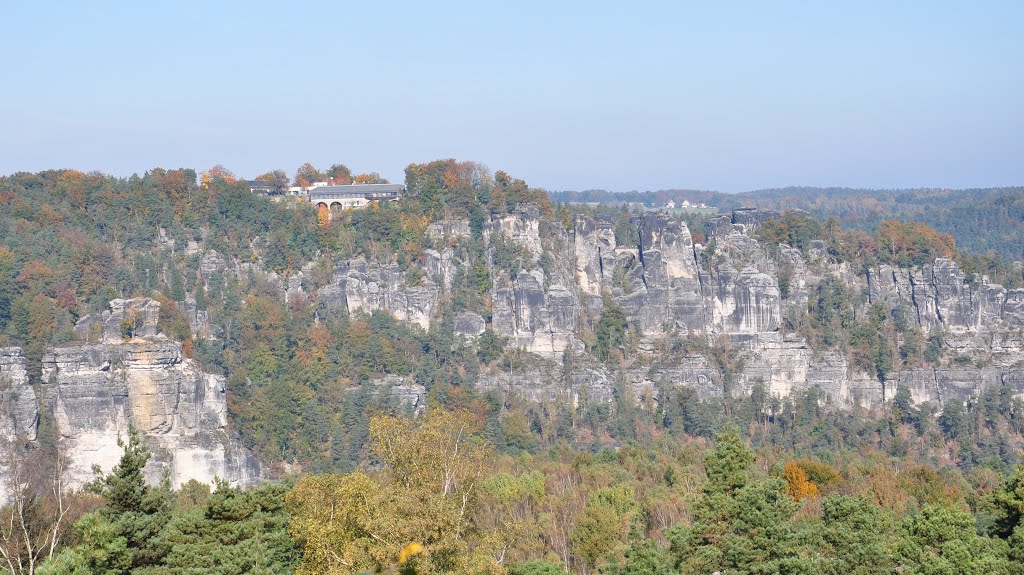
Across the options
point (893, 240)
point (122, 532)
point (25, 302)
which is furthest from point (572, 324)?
point (122, 532)

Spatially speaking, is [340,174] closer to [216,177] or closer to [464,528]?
[216,177]

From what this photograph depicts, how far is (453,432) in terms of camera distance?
32125 millimetres

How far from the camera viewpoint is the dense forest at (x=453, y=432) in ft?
98.7

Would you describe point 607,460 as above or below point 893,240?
below

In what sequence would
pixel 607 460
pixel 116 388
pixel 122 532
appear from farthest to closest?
1. pixel 116 388
2. pixel 607 460
3. pixel 122 532

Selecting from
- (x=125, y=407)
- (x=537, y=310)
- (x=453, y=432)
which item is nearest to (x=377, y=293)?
(x=537, y=310)

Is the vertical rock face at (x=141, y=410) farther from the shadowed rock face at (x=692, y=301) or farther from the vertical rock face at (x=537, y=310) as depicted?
the vertical rock face at (x=537, y=310)

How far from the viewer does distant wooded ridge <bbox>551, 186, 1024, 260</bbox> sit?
138m

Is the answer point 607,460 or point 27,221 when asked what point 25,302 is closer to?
point 27,221

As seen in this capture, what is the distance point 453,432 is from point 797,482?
2234 centimetres

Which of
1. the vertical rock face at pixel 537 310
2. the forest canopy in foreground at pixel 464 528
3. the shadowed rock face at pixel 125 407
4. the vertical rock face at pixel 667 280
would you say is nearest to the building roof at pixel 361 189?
the vertical rock face at pixel 537 310

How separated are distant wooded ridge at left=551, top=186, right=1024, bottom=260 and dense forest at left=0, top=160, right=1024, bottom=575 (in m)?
41.4

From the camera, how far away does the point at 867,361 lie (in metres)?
80.1

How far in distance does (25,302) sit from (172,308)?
262 inches
